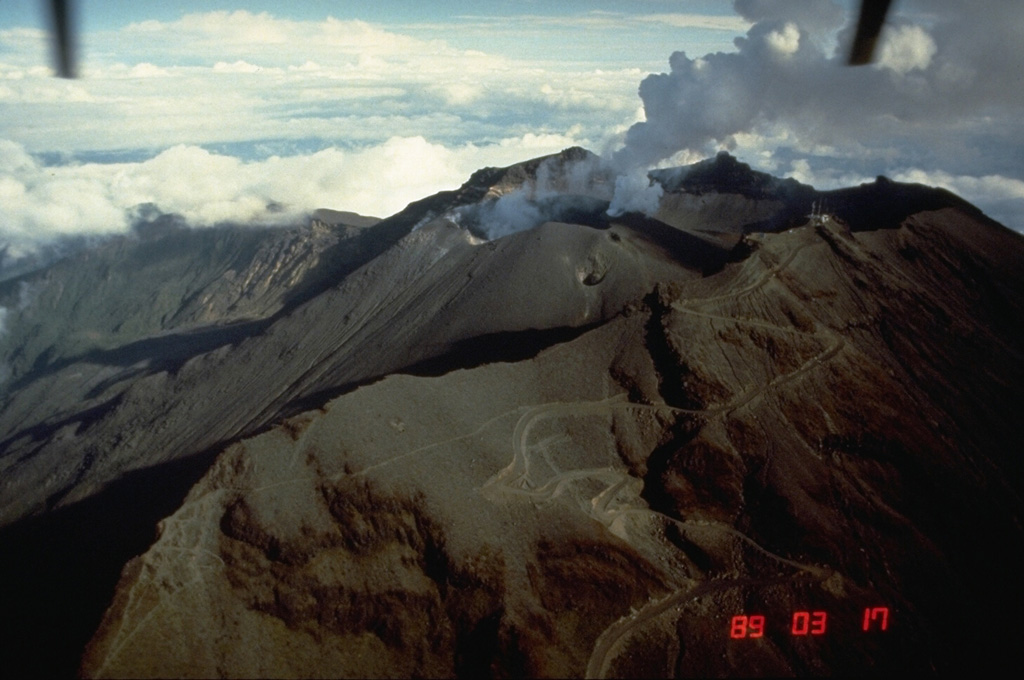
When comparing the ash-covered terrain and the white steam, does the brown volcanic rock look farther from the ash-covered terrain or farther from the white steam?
the white steam

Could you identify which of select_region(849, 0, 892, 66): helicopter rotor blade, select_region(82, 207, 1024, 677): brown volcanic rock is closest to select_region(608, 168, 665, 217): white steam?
select_region(82, 207, 1024, 677): brown volcanic rock

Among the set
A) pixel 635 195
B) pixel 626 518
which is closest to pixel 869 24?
pixel 626 518

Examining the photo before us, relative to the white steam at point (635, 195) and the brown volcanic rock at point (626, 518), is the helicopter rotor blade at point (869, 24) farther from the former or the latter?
the white steam at point (635, 195)

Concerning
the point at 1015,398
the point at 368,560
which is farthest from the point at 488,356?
the point at 1015,398

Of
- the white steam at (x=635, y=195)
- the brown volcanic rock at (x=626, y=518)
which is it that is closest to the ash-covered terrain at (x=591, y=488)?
the brown volcanic rock at (x=626, y=518)

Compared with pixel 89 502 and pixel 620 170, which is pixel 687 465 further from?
pixel 620 170

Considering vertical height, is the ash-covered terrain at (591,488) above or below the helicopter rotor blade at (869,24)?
below
